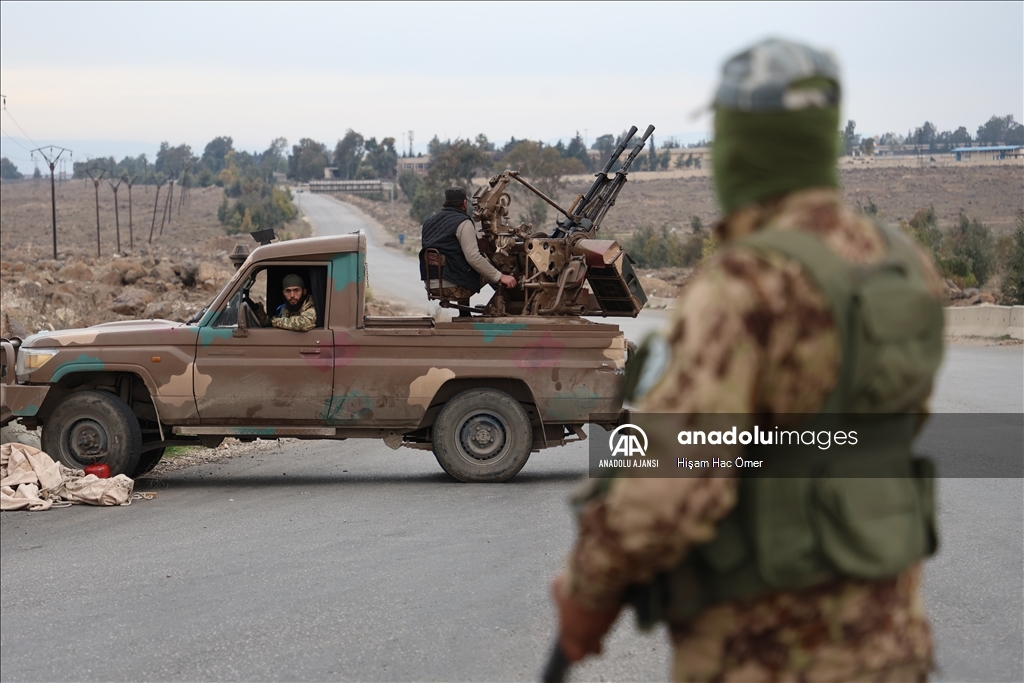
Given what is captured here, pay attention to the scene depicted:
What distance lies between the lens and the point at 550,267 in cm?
1055

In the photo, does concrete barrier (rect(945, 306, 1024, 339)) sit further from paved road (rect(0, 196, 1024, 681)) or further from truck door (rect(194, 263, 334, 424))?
truck door (rect(194, 263, 334, 424))

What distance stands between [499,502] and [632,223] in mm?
79504

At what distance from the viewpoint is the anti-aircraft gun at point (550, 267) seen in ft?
34.3

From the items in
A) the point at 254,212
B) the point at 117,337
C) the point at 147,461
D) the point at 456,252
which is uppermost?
the point at 254,212

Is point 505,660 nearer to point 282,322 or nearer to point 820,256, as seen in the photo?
point 820,256

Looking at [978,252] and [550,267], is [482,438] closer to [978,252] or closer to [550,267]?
[550,267]

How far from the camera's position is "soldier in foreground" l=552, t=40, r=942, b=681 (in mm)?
2043

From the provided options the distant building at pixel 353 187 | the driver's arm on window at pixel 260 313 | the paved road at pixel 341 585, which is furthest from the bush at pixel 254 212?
the paved road at pixel 341 585

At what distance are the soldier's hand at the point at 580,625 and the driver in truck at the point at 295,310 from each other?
7.59m

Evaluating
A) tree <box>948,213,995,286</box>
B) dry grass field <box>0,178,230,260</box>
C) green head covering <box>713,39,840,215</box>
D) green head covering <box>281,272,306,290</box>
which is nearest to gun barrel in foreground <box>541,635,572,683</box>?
green head covering <box>713,39,840,215</box>

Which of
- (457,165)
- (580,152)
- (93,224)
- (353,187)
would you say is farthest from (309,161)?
(457,165)

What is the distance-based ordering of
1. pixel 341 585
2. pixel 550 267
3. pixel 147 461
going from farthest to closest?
pixel 550 267 → pixel 147 461 → pixel 341 585

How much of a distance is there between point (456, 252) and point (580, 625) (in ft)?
27.1

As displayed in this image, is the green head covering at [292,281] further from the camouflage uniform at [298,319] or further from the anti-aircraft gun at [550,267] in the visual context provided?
the anti-aircraft gun at [550,267]
